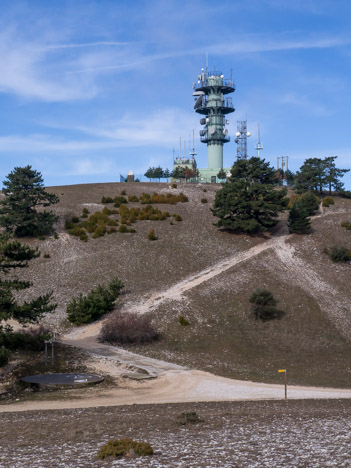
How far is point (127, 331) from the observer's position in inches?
1501

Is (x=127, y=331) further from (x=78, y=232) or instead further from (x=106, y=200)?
(x=106, y=200)

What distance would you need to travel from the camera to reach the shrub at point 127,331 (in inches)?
1500

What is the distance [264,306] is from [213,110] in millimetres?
73138

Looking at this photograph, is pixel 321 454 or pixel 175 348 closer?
pixel 321 454

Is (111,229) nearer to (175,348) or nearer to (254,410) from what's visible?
(175,348)

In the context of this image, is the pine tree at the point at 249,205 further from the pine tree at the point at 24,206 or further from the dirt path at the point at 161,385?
the pine tree at the point at 24,206

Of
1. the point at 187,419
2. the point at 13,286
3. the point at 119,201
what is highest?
the point at 119,201

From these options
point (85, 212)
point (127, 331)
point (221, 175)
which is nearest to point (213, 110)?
point (221, 175)

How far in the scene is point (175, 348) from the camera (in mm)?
37344

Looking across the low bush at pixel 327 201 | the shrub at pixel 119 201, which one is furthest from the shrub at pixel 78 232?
the low bush at pixel 327 201

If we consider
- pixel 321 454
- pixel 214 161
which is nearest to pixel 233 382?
pixel 321 454

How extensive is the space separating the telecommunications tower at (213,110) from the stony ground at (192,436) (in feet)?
296

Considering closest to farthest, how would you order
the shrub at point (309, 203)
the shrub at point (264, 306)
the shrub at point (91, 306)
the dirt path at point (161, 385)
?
1. the dirt path at point (161, 385)
2. the shrub at point (91, 306)
3. the shrub at point (264, 306)
4. the shrub at point (309, 203)

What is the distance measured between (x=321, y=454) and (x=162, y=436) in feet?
16.6
